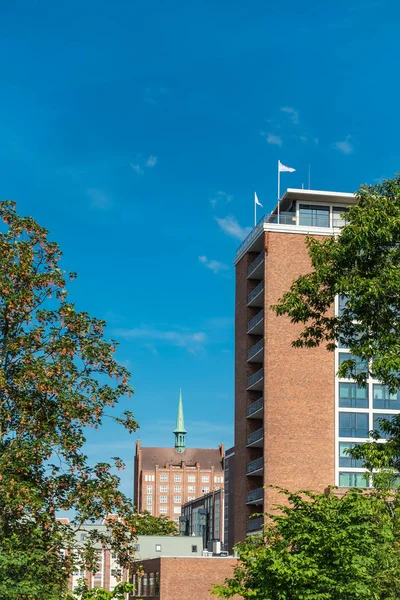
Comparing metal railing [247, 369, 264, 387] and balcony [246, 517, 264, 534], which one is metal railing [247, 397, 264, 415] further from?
balcony [246, 517, 264, 534]

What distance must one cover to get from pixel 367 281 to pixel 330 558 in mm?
9628

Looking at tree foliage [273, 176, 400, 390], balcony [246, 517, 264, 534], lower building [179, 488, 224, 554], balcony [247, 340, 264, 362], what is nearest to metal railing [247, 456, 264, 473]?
balcony [246, 517, 264, 534]

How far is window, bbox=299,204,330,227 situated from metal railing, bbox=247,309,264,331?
8554 mm

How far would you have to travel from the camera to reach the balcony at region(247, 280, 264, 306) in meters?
83.8

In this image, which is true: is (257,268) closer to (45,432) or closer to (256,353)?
(256,353)

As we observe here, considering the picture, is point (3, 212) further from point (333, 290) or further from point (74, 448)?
point (333, 290)

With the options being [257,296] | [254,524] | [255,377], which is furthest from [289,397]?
[254,524]

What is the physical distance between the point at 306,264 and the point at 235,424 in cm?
1624

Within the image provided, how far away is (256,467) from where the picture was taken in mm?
80812

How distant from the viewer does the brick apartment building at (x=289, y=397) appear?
78125mm

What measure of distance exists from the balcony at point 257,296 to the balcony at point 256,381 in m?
6.34

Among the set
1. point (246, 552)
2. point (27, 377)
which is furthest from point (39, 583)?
point (246, 552)

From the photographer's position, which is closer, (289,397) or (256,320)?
(289,397)

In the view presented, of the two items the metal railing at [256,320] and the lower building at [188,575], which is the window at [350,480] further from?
the metal railing at [256,320]
